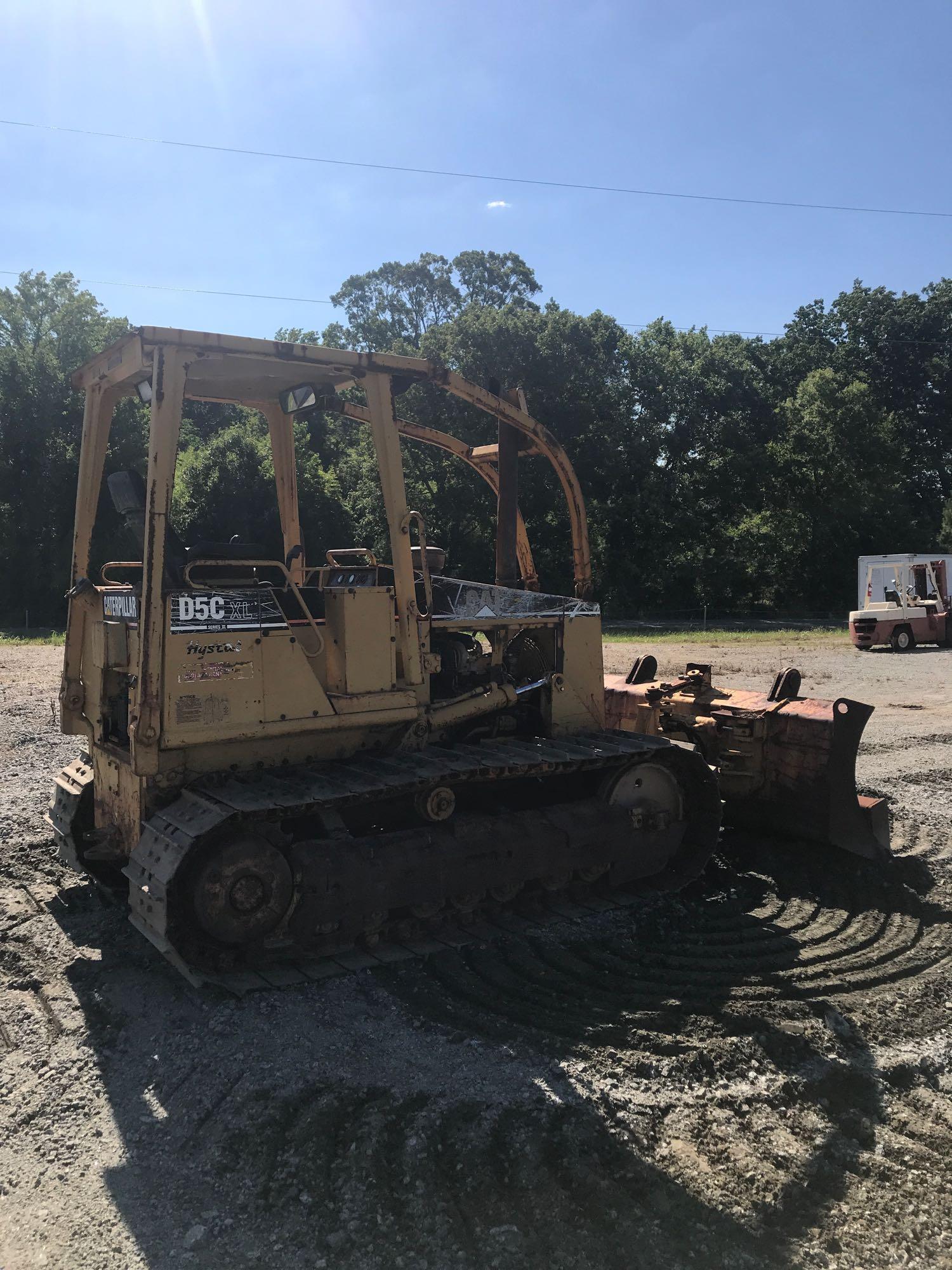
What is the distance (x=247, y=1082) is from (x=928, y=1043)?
3116 mm

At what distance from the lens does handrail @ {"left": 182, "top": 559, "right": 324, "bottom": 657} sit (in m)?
5.05

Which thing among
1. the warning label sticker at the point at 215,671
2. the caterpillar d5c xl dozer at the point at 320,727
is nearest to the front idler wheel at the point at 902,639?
the caterpillar d5c xl dozer at the point at 320,727

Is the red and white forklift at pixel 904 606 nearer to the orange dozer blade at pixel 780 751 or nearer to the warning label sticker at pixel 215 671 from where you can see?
the orange dozer blade at pixel 780 751

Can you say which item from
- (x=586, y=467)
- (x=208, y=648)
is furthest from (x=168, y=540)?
(x=586, y=467)

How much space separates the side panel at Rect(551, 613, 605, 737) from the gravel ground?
1365 mm

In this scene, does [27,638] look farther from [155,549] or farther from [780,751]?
[155,549]

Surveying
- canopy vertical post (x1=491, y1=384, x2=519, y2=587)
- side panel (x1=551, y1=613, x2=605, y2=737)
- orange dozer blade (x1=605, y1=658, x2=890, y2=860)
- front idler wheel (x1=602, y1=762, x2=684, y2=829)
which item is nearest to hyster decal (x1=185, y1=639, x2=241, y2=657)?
canopy vertical post (x1=491, y1=384, x2=519, y2=587)

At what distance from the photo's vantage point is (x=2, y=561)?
37.6 metres

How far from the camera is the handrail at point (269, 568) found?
5051mm


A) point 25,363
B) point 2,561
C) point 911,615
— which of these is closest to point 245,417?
point 25,363

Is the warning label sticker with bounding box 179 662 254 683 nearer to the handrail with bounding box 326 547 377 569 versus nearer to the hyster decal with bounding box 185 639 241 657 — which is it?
the hyster decal with bounding box 185 639 241 657

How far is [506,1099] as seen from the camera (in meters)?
3.94

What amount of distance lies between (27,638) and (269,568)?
2559 centimetres

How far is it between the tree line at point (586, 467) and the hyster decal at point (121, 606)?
27.1m
